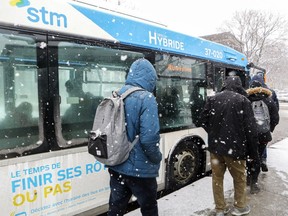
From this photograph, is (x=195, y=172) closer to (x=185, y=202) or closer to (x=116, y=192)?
(x=185, y=202)

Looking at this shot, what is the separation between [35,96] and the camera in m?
2.73

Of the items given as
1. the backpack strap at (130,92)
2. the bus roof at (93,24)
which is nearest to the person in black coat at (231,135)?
the backpack strap at (130,92)

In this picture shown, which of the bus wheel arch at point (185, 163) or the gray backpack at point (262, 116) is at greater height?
the gray backpack at point (262, 116)

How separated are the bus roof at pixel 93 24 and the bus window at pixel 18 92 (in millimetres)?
224

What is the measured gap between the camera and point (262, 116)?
4219 millimetres

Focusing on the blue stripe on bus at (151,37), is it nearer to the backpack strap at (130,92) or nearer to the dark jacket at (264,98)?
the dark jacket at (264,98)

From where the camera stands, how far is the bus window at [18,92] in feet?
8.41

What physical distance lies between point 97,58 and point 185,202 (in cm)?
236

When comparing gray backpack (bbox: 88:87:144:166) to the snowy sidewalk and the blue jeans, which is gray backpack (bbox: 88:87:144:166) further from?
the snowy sidewalk

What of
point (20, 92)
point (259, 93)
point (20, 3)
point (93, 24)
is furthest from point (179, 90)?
point (20, 3)

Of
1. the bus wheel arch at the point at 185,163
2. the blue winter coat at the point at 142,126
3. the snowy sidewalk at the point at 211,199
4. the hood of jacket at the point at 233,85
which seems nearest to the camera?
the blue winter coat at the point at 142,126

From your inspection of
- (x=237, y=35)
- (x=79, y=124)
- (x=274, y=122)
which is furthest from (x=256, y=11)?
(x=79, y=124)

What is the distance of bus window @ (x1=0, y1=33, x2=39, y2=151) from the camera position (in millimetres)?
2562

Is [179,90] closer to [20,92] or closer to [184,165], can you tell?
[184,165]
